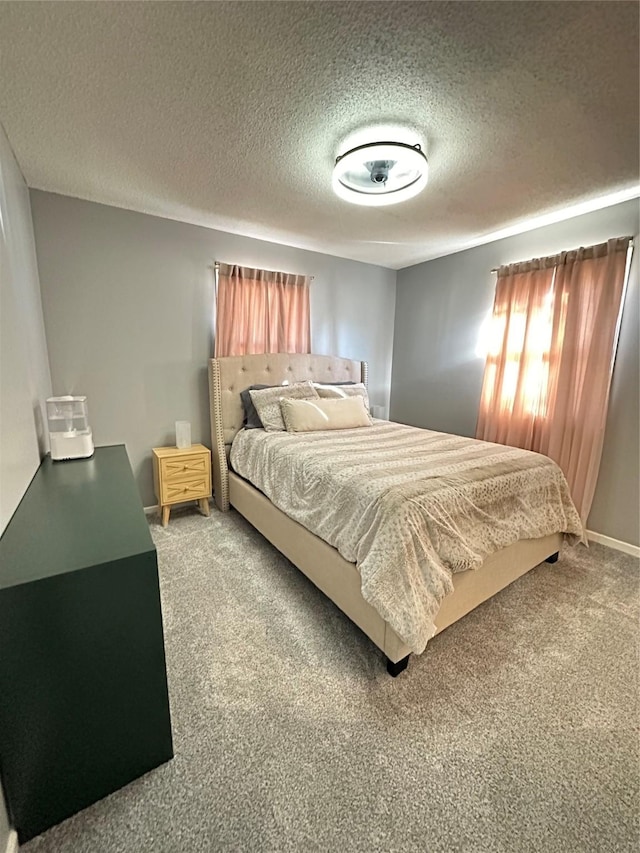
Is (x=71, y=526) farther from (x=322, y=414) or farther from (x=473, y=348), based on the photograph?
(x=473, y=348)

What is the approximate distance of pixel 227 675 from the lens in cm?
146

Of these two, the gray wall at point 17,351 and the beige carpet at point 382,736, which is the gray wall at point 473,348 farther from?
the gray wall at point 17,351

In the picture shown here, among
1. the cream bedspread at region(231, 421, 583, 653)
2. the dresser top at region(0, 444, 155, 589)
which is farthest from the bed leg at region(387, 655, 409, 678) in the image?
the dresser top at region(0, 444, 155, 589)

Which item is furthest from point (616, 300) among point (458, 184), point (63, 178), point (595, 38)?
point (63, 178)

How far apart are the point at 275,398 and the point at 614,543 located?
2.84m

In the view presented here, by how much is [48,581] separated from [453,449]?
215 centimetres

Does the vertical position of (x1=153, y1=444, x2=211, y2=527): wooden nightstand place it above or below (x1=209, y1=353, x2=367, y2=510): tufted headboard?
below

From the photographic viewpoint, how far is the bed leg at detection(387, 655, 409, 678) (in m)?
1.47

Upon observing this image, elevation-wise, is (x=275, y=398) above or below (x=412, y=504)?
above

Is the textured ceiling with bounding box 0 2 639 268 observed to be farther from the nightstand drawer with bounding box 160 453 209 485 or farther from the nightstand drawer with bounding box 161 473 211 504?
the nightstand drawer with bounding box 161 473 211 504

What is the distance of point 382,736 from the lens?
1.23m

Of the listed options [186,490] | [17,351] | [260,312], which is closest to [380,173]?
[260,312]

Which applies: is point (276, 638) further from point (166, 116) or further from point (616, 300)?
point (616, 300)

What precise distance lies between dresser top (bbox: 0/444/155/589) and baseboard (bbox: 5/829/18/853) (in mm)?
710
